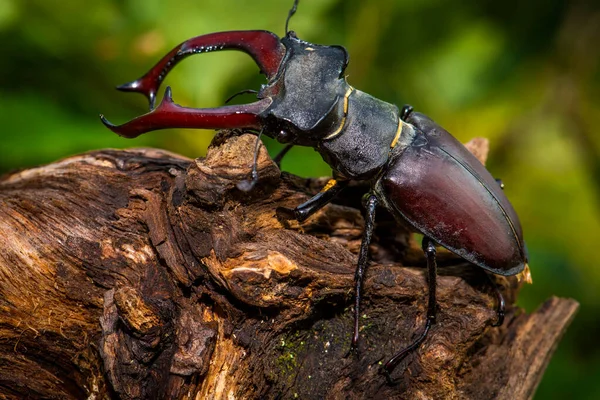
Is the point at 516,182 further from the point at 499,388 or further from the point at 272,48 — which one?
the point at 272,48

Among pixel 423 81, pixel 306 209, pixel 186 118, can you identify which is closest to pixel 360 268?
pixel 306 209

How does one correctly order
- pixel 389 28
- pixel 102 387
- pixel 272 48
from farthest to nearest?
pixel 389 28 < pixel 272 48 < pixel 102 387

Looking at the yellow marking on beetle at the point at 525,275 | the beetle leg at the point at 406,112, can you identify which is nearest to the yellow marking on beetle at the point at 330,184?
the beetle leg at the point at 406,112

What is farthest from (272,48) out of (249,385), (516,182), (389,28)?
(516,182)

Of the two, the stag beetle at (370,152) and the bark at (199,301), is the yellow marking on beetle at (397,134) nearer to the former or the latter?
the stag beetle at (370,152)

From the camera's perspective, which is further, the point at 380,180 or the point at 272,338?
the point at 380,180

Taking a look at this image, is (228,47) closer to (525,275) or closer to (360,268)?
(360,268)

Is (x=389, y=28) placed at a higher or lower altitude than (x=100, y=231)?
higher

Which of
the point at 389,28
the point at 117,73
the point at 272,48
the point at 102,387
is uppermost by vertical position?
the point at 389,28
